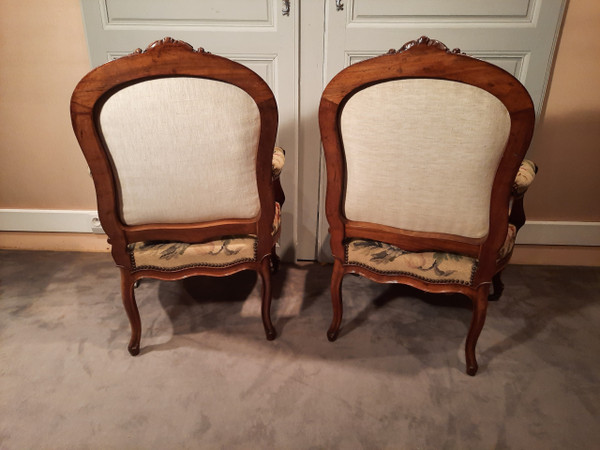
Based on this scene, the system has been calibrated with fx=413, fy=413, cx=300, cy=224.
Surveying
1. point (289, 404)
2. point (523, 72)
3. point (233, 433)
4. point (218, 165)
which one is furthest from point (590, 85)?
point (233, 433)

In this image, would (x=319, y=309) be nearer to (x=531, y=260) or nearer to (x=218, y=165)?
(x=218, y=165)

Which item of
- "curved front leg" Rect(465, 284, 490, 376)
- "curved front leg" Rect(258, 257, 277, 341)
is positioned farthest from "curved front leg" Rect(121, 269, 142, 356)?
"curved front leg" Rect(465, 284, 490, 376)

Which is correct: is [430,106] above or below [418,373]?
above

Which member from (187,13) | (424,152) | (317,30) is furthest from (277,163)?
(187,13)

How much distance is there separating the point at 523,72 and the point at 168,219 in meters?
1.51

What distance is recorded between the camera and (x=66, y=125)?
196 cm

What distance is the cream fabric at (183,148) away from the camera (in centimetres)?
108

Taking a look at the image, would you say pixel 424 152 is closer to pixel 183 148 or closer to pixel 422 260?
pixel 422 260

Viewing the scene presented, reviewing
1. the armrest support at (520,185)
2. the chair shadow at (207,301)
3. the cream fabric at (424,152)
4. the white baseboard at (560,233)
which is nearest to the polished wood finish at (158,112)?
the chair shadow at (207,301)

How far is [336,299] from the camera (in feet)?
4.80

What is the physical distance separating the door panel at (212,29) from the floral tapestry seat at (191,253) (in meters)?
0.78

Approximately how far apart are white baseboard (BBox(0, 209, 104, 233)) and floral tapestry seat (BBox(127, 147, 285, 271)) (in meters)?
0.95

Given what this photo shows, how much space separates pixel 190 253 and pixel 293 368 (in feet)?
1.71

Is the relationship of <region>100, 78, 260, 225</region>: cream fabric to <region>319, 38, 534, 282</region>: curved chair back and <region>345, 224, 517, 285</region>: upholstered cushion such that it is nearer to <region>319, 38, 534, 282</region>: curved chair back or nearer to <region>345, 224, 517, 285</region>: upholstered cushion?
<region>319, 38, 534, 282</region>: curved chair back
